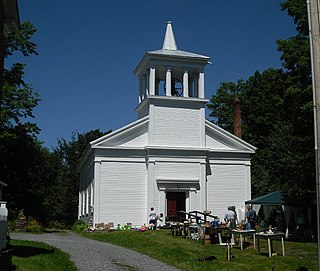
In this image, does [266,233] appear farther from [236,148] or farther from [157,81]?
[157,81]

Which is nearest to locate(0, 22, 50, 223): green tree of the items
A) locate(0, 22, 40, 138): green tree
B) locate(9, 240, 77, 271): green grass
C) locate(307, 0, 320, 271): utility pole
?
locate(0, 22, 40, 138): green tree

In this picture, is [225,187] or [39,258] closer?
[39,258]

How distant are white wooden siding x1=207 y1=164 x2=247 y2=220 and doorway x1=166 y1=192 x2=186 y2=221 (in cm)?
182

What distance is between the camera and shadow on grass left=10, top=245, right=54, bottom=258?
610 inches

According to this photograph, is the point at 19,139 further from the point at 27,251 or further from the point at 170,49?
the point at 27,251

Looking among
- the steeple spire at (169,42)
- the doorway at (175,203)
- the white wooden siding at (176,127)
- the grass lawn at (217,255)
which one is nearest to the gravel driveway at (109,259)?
the grass lawn at (217,255)

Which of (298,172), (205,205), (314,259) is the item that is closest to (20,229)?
(205,205)

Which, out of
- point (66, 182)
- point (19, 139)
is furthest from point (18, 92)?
point (66, 182)

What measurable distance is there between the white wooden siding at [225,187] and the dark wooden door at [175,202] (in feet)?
5.98

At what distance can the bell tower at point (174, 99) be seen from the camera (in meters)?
32.4

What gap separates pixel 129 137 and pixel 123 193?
3701mm

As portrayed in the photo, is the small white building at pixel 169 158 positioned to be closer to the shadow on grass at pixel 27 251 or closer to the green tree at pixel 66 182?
the shadow on grass at pixel 27 251

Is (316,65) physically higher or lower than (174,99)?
lower

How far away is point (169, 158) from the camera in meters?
31.9
